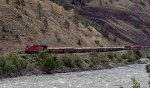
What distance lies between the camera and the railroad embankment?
75.4 metres

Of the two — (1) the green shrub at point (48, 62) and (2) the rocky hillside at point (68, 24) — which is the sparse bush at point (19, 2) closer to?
(2) the rocky hillside at point (68, 24)

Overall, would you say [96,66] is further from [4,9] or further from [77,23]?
[77,23]

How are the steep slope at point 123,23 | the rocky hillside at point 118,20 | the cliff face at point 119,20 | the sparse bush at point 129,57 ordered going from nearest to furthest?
the sparse bush at point 129,57 → the rocky hillside at point 118,20 → the steep slope at point 123,23 → the cliff face at point 119,20

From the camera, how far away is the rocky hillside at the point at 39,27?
103 m

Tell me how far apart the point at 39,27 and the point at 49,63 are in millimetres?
33770

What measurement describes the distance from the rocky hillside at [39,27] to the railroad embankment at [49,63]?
39.9ft

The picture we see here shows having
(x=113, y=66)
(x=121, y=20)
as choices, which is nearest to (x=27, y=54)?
(x=113, y=66)

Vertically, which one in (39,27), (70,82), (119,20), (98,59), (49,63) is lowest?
(119,20)

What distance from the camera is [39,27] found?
115 meters

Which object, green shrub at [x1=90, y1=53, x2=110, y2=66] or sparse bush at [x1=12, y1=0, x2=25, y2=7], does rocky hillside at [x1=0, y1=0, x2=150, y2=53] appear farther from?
green shrub at [x1=90, y1=53, x2=110, y2=66]

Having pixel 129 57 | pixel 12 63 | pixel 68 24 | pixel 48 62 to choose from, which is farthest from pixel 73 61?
pixel 68 24

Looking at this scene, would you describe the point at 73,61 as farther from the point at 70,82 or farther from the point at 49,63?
the point at 70,82

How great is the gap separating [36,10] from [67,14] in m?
20.0

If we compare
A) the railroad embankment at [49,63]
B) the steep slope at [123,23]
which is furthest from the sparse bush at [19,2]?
the steep slope at [123,23]
